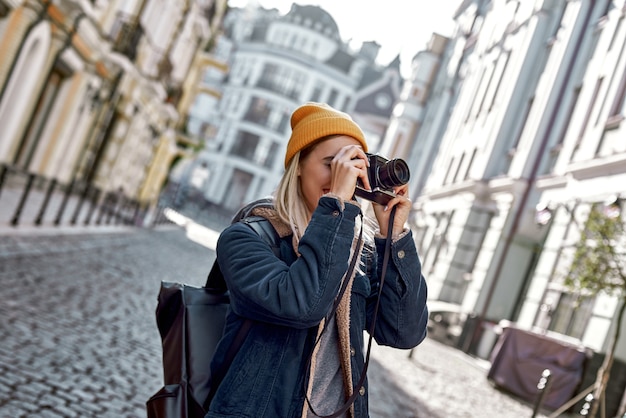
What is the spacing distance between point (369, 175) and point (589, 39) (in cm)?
1779

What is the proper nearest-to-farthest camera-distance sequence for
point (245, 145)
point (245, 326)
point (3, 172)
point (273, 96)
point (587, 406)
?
1. point (245, 326)
2. point (587, 406)
3. point (3, 172)
4. point (245, 145)
5. point (273, 96)

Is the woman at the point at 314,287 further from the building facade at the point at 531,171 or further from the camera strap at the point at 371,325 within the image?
the building facade at the point at 531,171

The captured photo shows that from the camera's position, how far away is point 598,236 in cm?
972

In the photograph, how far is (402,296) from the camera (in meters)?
2.20

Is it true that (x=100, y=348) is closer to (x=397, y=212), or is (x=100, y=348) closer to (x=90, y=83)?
(x=397, y=212)

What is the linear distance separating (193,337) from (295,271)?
1.36 feet

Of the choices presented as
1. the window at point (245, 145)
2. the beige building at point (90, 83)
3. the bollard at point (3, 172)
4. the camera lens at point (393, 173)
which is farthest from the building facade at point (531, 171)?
the window at point (245, 145)

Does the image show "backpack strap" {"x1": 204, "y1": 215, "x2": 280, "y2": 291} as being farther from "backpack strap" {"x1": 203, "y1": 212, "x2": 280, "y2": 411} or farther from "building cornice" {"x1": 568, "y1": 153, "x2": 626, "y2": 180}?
"building cornice" {"x1": 568, "y1": 153, "x2": 626, "y2": 180}

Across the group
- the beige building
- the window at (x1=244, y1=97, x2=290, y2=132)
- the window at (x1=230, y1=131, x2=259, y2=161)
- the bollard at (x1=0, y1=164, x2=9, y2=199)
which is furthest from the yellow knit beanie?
the window at (x1=244, y1=97, x2=290, y2=132)

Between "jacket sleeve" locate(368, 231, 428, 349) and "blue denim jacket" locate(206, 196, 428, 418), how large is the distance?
15cm

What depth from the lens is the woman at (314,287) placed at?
76.2 inches

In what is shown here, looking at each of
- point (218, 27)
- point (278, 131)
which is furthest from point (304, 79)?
point (218, 27)

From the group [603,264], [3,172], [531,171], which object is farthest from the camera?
[531,171]

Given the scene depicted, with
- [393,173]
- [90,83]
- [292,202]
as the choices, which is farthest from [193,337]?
[90,83]
